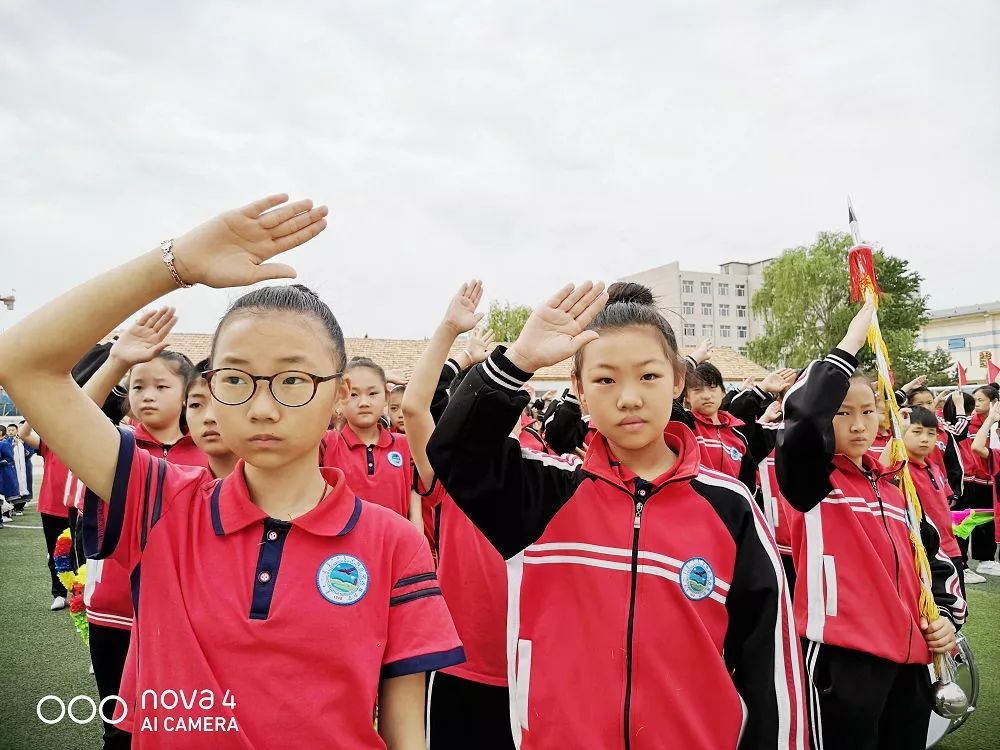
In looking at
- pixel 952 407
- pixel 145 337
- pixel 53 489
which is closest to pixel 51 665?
pixel 53 489

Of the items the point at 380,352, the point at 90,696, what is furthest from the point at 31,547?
the point at 380,352

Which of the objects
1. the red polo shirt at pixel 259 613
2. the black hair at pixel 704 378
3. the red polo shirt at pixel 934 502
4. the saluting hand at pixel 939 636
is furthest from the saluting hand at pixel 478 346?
the red polo shirt at pixel 934 502

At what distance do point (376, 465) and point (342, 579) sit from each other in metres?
2.70

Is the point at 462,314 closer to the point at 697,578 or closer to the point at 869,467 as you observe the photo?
the point at 697,578

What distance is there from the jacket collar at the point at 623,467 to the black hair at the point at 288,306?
73cm

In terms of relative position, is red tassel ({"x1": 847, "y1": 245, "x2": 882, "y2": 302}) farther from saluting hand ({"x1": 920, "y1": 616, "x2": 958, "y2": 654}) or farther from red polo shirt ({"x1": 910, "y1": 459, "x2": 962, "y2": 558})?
red polo shirt ({"x1": 910, "y1": 459, "x2": 962, "y2": 558})

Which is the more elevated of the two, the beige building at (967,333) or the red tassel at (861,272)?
the beige building at (967,333)

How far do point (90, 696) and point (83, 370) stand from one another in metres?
2.09

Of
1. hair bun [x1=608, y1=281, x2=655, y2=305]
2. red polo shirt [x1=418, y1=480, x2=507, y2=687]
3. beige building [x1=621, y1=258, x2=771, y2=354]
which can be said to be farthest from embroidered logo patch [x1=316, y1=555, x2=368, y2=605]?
beige building [x1=621, y1=258, x2=771, y2=354]

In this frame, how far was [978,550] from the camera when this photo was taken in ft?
28.0

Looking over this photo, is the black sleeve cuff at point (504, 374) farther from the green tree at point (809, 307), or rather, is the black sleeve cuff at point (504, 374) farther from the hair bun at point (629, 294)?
the green tree at point (809, 307)

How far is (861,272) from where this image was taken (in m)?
3.00

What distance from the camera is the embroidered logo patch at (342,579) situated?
1530 mm

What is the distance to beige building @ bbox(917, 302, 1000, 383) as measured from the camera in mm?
50438
